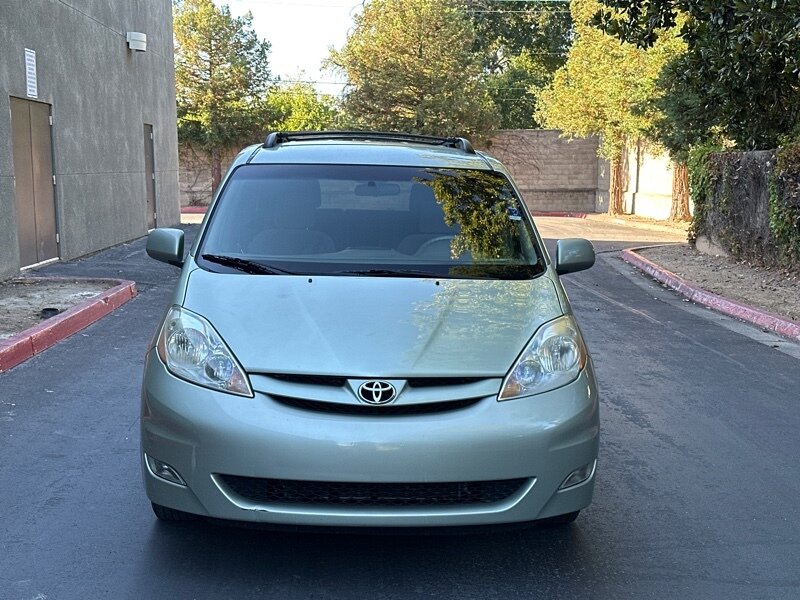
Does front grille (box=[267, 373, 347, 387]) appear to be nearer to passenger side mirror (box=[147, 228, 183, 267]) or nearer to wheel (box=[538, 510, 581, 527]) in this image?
wheel (box=[538, 510, 581, 527])

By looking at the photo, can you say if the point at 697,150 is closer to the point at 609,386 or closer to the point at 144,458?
the point at 609,386

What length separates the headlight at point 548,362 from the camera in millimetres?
3613

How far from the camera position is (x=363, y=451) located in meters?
3.37

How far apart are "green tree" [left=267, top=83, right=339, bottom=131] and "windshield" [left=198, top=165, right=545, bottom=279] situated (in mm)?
37676

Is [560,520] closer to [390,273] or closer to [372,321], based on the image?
[372,321]

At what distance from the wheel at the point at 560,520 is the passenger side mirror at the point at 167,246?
2.34 meters

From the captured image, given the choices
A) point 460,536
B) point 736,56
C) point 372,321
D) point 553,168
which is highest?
point 736,56

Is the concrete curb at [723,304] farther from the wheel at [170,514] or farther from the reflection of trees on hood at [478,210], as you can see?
the wheel at [170,514]

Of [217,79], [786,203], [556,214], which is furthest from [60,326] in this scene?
[217,79]

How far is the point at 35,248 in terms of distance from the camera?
1395 cm

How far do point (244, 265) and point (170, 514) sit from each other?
1.20m

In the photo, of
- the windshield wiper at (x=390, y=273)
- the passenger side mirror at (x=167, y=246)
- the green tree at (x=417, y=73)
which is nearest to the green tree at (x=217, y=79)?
the green tree at (x=417, y=73)

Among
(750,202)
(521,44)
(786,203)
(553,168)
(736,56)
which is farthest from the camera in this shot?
(521,44)

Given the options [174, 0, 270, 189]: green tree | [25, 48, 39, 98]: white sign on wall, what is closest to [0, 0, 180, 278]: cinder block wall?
[25, 48, 39, 98]: white sign on wall
